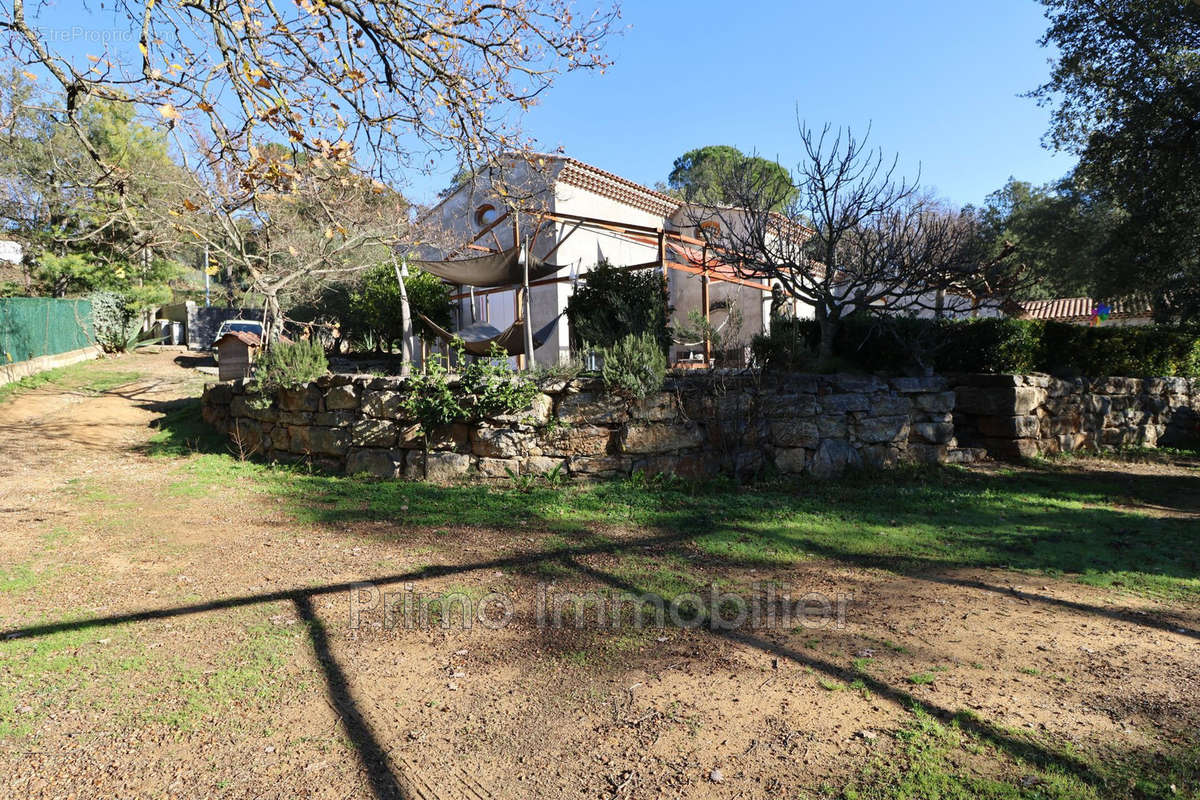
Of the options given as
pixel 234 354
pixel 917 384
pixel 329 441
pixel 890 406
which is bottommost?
pixel 329 441

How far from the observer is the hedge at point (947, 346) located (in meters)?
7.78

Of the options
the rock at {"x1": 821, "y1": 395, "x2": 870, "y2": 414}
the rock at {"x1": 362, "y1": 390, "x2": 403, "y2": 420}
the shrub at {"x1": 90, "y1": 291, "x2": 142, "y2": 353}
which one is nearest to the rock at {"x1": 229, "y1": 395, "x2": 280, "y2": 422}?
the rock at {"x1": 362, "y1": 390, "x2": 403, "y2": 420}

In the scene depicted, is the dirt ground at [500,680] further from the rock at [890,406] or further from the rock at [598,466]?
the rock at [890,406]

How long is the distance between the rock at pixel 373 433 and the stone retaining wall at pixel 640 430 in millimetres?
13

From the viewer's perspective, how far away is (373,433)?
7.13 meters

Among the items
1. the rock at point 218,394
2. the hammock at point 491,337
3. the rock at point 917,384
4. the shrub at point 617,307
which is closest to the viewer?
the rock at point 917,384

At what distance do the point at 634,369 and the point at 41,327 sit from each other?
44.3ft

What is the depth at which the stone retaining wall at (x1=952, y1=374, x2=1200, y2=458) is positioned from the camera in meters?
8.46

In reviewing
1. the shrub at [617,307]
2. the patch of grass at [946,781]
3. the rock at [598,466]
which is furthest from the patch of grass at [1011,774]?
the shrub at [617,307]

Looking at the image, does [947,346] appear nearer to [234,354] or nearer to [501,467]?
[501,467]

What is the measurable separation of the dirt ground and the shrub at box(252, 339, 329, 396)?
3.05 m

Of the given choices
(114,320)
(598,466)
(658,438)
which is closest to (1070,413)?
(658,438)

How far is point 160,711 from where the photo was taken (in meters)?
2.64

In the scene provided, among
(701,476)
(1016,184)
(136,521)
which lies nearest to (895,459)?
(701,476)
